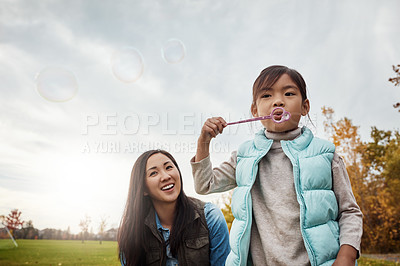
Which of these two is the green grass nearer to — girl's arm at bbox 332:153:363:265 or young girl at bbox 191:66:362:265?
young girl at bbox 191:66:362:265

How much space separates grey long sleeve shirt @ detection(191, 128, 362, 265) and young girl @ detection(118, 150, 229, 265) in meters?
0.81

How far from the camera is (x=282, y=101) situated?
1514mm

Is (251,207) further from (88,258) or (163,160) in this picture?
(88,258)

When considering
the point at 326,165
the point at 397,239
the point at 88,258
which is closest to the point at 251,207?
the point at 326,165

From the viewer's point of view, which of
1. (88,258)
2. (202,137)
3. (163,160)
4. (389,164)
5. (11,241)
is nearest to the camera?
(202,137)

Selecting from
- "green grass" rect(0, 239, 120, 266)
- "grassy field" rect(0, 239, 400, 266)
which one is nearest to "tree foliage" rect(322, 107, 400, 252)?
"grassy field" rect(0, 239, 400, 266)

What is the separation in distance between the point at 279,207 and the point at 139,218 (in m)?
1.23

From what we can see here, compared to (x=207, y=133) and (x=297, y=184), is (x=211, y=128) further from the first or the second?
(x=297, y=184)

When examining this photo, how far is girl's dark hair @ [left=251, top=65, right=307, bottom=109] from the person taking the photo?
1.56 metres

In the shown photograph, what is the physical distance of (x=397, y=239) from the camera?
1107cm

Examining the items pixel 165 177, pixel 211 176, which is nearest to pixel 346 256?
pixel 211 176

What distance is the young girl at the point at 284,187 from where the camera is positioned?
133cm

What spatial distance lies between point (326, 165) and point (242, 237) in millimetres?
465

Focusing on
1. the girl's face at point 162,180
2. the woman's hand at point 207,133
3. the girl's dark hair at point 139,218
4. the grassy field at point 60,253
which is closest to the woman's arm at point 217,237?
the girl's dark hair at point 139,218
